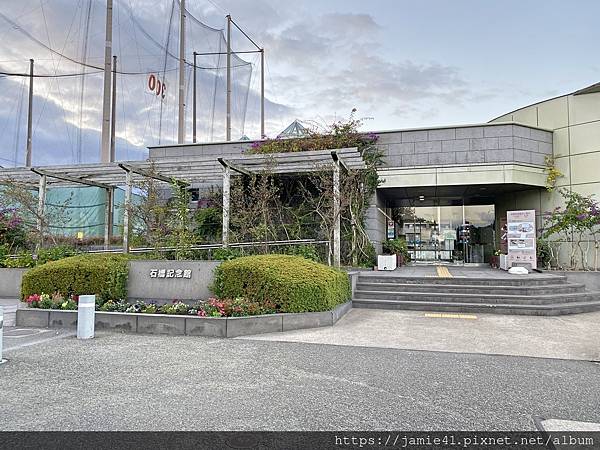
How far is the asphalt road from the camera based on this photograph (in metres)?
3.14

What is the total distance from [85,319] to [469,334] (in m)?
5.84

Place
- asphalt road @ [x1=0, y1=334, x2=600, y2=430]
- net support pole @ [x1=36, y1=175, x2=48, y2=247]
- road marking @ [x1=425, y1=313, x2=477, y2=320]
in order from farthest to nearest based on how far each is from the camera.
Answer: net support pole @ [x1=36, y1=175, x2=48, y2=247]
road marking @ [x1=425, y1=313, x2=477, y2=320]
asphalt road @ [x1=0, y1=334, x2=600, y2=430]

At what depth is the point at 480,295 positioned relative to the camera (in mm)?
8500

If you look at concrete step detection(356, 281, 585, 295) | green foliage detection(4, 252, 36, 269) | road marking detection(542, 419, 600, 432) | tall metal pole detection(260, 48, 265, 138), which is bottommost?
road marking detection(542, 419, 600, 432)

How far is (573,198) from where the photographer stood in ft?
37.4

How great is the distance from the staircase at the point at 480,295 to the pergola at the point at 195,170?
142cm

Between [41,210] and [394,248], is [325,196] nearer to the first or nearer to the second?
[394,248]

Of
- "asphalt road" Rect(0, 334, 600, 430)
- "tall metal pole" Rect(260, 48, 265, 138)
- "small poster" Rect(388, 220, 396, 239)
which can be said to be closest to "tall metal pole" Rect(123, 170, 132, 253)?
"asphalt road" Rect(0, 334, 600, 430)

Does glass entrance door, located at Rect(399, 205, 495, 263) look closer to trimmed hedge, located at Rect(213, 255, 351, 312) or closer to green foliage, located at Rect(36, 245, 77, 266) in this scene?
trimmed hedge, located at Rect(213, 255, 351, 312)

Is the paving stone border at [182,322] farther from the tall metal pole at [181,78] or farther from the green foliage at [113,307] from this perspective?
the tall metal pole at [181,78]

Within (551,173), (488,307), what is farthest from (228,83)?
(488,307)

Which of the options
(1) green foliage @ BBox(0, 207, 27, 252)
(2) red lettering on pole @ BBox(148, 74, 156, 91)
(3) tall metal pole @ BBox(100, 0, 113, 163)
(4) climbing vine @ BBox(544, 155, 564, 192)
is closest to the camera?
(1) green foliage @ BBox(0, 207, 27, 252)

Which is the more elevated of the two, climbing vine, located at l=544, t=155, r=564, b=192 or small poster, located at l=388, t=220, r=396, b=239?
climbing vine, located at l=544, t=155, r=564, b=192

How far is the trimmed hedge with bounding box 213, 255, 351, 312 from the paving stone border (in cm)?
21
